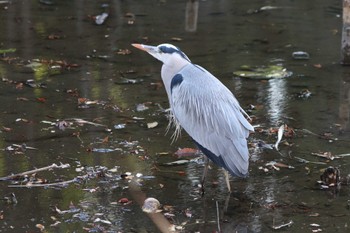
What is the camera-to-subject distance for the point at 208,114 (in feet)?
18.4

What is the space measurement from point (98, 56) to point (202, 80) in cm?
381

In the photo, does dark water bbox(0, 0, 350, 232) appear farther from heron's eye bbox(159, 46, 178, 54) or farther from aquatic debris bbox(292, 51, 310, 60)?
heron's eye bbox(159, 46, 178, 54)

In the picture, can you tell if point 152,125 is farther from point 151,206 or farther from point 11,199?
point 11,199

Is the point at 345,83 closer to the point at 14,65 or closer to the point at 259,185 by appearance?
the point at 259,185

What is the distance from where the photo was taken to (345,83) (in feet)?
27.7

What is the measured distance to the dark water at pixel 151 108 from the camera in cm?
525

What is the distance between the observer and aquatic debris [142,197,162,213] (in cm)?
522

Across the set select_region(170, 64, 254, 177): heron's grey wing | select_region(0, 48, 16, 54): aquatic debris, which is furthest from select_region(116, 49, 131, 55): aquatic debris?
select_region(170, 64, 254, 177): heron's grey wing

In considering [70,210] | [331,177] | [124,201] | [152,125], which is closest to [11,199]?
[70,210]

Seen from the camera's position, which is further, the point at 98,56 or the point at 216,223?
the point at 98,56

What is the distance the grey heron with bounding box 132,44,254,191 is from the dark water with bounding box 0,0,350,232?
32cm

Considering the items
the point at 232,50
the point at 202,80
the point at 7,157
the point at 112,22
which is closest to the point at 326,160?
the point at 202,80

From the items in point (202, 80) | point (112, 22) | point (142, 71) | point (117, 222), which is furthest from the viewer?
point (112, 22)

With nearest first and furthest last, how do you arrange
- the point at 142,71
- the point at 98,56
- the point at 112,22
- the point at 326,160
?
the point at 326,160, the point at 142,71, the point at 98,56, the point at 112,22
